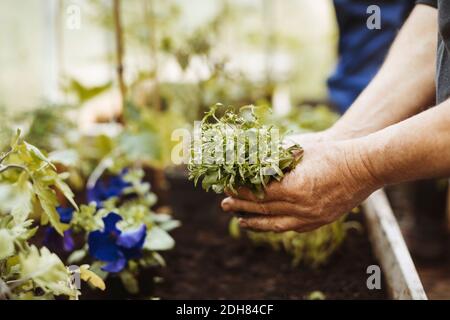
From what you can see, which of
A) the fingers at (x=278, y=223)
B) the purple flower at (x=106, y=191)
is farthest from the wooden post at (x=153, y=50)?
the fingers at (x=278, y=223)

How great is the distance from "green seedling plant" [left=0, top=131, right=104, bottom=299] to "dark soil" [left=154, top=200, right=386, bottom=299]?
621 millimetres

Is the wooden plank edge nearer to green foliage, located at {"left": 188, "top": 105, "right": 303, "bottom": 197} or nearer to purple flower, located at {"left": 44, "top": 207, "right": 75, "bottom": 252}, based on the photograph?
green foliage, located at {"left": 188, "top": 105, "right": 303, "bottom": 197}

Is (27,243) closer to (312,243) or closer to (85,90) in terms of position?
(312,243)

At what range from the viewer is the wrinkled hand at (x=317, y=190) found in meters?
1.15

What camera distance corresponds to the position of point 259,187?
3.85ft

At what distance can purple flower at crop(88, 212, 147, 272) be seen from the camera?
1363mm

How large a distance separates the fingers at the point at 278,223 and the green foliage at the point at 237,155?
0.38ft

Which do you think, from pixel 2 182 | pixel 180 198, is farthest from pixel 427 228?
pixel 2 182

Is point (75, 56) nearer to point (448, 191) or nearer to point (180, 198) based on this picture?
point (180, 198)

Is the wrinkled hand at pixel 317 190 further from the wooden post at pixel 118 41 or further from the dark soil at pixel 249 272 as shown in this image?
the wooden post at pixel 118 41

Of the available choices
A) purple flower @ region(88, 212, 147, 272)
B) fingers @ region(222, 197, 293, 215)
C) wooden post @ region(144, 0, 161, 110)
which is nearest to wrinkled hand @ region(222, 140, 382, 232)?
fingers @ region(222, 197, 293, 215)

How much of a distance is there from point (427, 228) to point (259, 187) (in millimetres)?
2091

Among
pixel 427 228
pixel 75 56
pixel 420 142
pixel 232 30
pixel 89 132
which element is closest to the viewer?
pixel 420 142

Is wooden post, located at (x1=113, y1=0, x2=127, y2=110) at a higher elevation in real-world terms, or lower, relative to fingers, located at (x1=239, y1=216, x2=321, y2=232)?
higher
